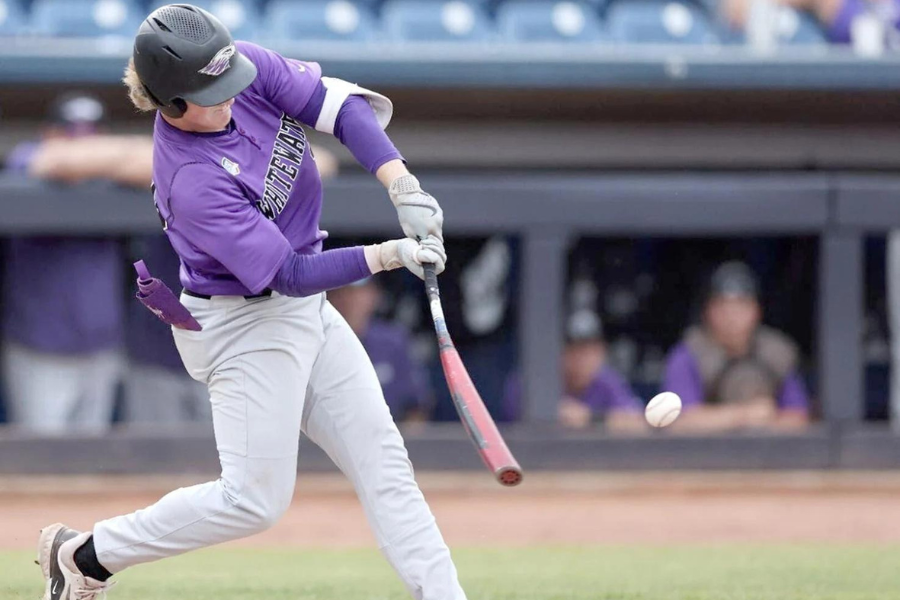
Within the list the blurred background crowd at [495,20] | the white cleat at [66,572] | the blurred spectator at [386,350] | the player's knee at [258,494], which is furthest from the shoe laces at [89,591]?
the blurred background crowd at [495,20]

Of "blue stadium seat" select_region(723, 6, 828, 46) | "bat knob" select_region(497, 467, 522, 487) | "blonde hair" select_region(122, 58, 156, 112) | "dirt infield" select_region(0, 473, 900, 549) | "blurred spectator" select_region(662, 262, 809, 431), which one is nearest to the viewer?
"bat knob" select_region(497, 467, 522, 487)

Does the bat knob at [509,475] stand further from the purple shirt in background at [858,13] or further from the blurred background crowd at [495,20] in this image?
the purple shirt in background at [858,13]

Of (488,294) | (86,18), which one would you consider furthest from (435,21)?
(86,18)

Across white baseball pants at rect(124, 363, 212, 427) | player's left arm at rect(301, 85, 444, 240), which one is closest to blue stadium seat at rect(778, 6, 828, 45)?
white baseball pants at rect(124, 363, 212, 427)

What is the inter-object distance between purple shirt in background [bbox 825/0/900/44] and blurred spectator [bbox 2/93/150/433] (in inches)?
151

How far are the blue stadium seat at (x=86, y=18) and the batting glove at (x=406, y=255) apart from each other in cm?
472

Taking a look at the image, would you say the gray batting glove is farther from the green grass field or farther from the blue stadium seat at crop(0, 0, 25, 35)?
the blue stadium seat at crop(0, 0, 25, 35)

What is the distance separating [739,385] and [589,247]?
126cm

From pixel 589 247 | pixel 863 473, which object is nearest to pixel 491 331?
pixel 589 247

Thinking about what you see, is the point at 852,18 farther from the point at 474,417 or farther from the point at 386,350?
the point at 474,417

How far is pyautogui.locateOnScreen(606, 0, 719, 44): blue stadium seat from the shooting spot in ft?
24.5

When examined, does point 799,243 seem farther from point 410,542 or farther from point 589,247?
point 410,542

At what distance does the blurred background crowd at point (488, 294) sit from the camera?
6496mm

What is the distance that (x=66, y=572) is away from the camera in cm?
319
